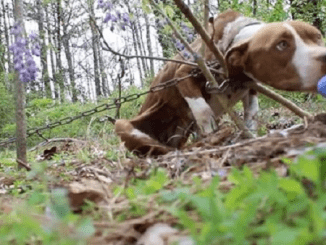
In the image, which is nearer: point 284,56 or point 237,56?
point 284,56

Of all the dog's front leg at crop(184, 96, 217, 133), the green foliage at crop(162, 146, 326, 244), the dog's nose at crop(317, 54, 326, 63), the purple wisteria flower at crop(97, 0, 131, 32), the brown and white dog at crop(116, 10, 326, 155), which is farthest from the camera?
the purple wisteria flower at crop(97, 0, 131, 32)

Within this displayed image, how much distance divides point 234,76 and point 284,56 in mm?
437

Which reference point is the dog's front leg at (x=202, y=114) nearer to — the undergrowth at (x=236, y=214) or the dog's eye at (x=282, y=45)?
the dog's eye at (x=282, y=45)

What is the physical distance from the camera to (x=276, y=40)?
11.3 feet

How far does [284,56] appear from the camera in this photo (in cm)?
345

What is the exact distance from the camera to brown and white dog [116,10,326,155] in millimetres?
3428

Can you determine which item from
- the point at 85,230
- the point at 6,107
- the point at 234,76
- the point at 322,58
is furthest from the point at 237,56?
the point at 6,107

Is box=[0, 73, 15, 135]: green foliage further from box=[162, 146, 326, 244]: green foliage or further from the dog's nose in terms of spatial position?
box=[162, 146, 326, 244]: green foliage

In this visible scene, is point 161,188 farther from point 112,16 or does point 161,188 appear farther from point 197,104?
Result: point 112,16

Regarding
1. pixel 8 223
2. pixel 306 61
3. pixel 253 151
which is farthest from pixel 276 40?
pixel 8 223

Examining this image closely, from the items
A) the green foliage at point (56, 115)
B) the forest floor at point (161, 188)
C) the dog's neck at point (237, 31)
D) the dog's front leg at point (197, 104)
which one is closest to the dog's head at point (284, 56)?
the dog's neck at point (237, 31)

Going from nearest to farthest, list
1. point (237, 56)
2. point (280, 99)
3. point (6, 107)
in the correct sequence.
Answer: point (237, 56) → point (280, 99) → point (6, 107)

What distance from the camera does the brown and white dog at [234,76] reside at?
3.43 metres

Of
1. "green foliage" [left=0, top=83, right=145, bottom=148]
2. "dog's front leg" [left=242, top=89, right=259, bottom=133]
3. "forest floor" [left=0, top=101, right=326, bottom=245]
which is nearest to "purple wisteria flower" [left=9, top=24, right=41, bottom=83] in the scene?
"forest floor" [left=0, top=101, right=326, bottom=245]
